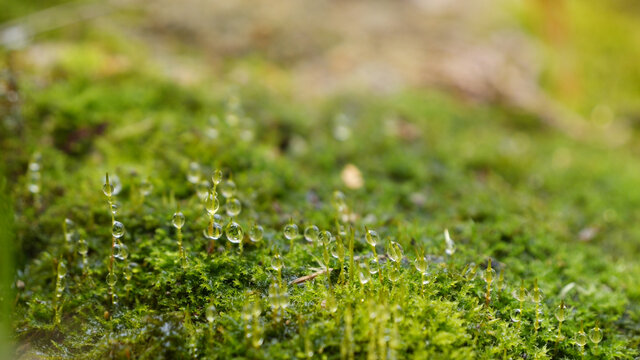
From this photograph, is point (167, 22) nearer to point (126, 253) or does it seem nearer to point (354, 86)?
point (354, 86)

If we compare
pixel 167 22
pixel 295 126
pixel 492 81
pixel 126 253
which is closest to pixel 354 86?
pixel 295 126

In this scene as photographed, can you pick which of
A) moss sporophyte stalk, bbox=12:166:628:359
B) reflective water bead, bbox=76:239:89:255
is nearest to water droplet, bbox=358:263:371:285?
moss sporophyte stalk, bbox=12:166:628:359

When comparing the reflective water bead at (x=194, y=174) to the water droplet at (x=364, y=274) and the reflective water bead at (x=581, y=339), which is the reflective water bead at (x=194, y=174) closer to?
the water droplet at (x=364, y=274)

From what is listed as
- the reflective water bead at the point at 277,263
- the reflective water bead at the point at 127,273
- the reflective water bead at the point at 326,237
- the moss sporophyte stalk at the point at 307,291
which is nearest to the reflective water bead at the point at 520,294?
the moss sporophyte stalk at the point at 307,291

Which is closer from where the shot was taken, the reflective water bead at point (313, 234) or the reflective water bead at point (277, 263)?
the reflective water bead at point (277, 263)

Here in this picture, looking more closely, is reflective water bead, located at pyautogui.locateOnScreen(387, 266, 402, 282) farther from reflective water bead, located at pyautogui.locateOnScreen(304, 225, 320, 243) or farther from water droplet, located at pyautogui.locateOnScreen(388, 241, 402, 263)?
reflective water bead, located at pyautogui.locateOnScreen(304, 225, 320, 243)

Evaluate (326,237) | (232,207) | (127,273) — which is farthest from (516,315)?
(127,273)

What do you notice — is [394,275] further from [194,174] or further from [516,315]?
[194,174]
